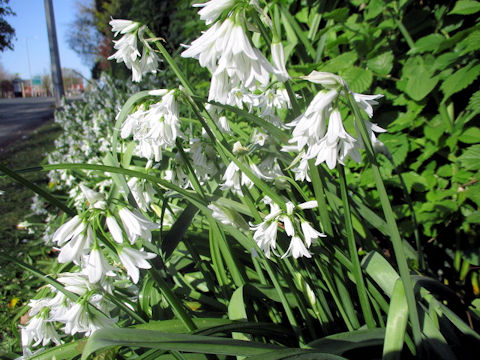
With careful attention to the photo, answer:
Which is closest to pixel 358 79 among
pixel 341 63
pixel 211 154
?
pixel 341 63

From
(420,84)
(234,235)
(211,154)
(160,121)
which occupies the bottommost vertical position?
(234,235)

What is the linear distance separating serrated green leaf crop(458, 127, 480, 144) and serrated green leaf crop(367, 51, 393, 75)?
1.45ft

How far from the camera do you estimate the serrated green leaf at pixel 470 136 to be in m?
1.49

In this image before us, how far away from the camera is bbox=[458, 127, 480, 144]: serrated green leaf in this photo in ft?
4.89

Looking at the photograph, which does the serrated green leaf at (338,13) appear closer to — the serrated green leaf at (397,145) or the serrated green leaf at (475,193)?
the serrated green leaf at (397,145)

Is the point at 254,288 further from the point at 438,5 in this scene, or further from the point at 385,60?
the point at 438,5

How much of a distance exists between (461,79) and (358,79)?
0.43 meters

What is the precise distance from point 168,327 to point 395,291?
1.97ft

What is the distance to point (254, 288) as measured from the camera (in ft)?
3.59

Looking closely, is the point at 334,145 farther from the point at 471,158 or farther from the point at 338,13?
the point at 338,13

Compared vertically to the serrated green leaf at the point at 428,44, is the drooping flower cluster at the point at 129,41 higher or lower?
lower

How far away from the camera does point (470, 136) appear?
1506 millimetres

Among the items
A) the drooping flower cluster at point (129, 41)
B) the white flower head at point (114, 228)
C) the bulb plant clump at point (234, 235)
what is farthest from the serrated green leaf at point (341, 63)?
the white flower head at point (114, 228)

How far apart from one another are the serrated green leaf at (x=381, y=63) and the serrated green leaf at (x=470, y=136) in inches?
17.4
